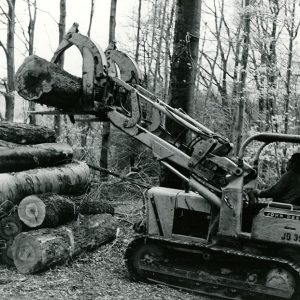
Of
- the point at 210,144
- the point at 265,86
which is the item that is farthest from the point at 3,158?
the point at 265,86

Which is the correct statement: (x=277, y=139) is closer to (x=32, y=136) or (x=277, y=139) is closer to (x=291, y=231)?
(x=291, y=231)

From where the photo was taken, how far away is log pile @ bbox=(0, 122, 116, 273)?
5.99 metres

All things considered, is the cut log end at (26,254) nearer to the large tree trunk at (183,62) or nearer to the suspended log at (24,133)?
the suspended log at (24,133)

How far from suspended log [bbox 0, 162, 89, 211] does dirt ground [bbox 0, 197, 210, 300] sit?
102 centimetres

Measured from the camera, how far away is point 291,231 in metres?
5.14

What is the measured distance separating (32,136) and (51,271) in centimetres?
245

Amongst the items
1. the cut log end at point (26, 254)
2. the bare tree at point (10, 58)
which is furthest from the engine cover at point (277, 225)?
the bare tree at point (10, 58)

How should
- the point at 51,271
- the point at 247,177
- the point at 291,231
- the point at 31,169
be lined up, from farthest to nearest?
1. the point at 31,169
2. the point at 51,271
3. the point at 247,177
4. the point at 291,231

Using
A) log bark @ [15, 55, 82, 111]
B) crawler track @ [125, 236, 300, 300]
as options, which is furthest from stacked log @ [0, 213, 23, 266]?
log bark @ [15, 55, 82, 111]

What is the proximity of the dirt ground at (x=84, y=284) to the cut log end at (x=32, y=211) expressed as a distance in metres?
0.67

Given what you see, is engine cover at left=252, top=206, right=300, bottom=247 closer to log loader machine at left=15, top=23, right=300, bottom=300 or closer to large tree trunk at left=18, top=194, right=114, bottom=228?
log loader machine at left=15, top=23, right=300, bottom=300

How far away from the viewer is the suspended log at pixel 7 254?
6.28m

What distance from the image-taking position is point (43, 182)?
7020mm

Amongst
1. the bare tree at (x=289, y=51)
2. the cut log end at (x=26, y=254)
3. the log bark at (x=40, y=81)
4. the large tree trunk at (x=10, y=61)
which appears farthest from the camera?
the large tree trunk at (x=10, y=61)
